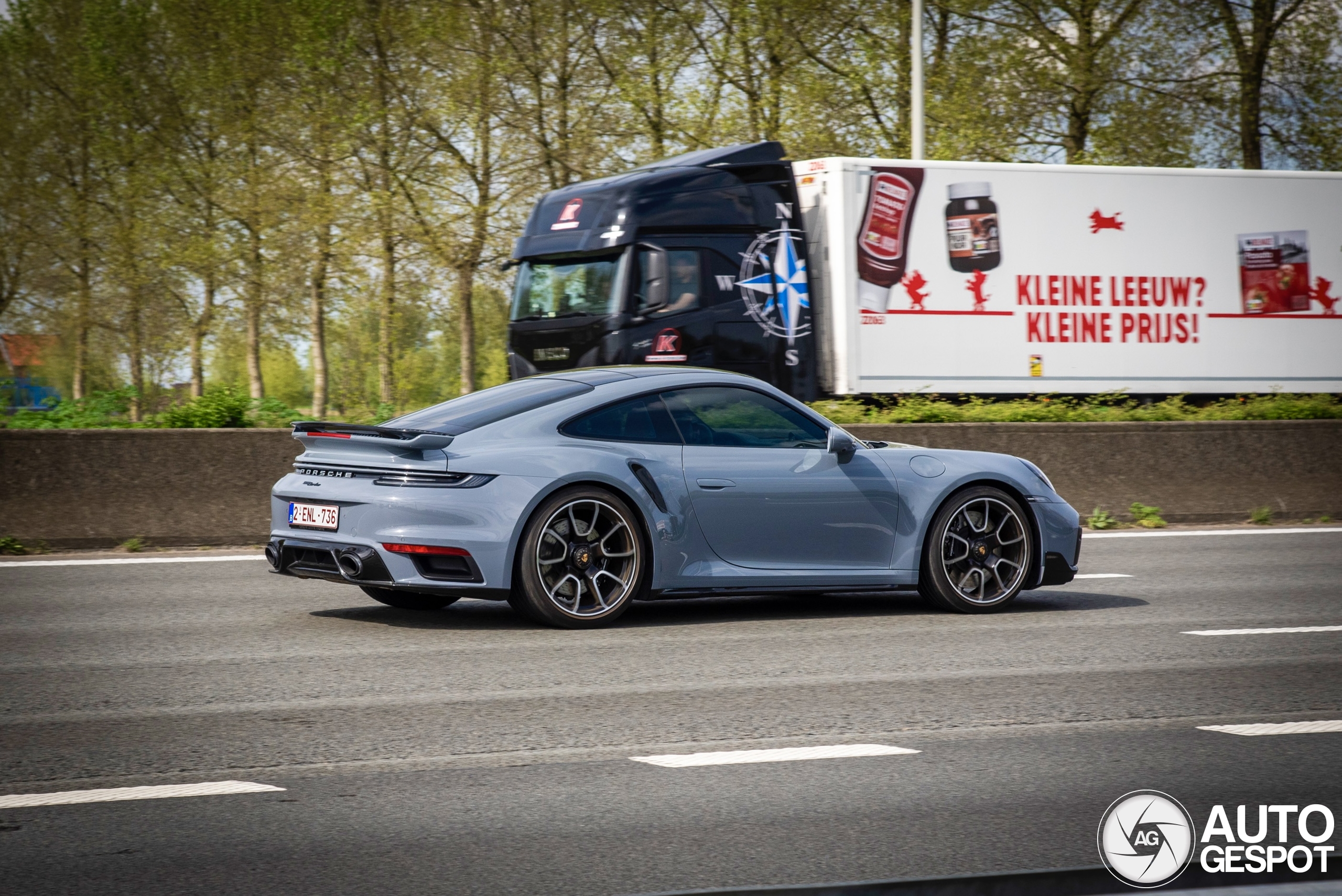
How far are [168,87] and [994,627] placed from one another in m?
32.3

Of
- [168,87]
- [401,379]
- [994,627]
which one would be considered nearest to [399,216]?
[401,379]

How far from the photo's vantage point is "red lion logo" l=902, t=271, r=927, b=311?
57.2ft

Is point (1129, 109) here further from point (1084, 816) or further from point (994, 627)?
point (1084, 816)

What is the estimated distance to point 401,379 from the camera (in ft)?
120

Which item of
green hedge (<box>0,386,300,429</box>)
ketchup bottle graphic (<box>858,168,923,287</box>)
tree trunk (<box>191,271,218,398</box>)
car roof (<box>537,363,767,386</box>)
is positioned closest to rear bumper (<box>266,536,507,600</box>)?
car roof (<box>537,363,767,386</box>)

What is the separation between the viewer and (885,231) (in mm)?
17266

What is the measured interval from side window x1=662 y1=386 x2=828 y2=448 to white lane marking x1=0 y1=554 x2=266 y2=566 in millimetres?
4381

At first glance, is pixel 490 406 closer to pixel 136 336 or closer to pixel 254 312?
pixel 254 312

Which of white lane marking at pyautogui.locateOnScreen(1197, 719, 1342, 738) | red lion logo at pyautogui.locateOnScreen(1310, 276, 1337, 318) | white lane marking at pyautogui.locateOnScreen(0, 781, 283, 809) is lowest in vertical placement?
white lane marking at pyautogui.locateOnScreen(1197, 719, 1342, 738)

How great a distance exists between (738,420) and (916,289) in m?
9.85

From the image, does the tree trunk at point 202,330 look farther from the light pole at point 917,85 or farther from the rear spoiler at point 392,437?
the rear spoiler at point 392,437

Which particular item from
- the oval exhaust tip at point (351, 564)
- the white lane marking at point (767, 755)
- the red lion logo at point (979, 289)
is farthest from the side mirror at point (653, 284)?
the white lane marking at point (767, 755)

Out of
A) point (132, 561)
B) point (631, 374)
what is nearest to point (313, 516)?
point (631, 374)

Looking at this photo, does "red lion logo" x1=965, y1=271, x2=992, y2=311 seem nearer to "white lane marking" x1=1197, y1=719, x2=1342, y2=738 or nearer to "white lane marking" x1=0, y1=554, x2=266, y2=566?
"white lane marking" x1=0, y1=554, x2=266, y2=566
